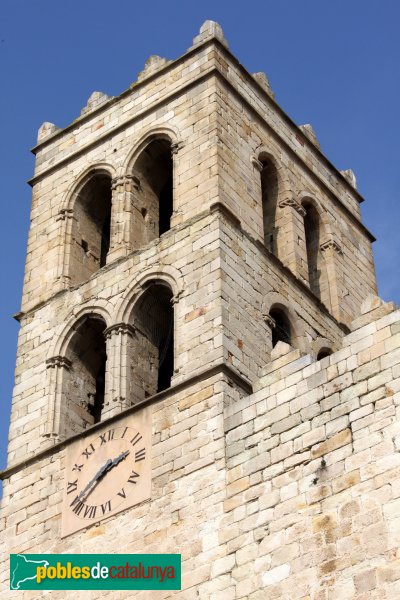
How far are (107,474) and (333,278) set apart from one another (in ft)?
21.1

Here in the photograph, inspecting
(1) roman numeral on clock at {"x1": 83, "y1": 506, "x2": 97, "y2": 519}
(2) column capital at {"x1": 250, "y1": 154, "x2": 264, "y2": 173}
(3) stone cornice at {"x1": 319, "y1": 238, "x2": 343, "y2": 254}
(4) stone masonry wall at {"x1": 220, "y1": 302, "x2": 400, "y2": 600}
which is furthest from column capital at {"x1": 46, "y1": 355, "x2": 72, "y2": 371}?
(3) stone cornice at {"x1": 319, "y1": 238, "x2": 343, "y2": 254}

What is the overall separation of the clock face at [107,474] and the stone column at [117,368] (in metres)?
0.50

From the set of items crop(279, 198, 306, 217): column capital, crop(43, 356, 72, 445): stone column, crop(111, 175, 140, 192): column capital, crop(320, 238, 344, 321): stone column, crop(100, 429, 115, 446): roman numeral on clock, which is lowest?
crop(100, 429, 115, 446): roman numeral on clock

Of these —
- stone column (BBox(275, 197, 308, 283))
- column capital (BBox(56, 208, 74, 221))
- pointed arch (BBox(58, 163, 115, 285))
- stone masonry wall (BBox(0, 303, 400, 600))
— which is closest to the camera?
stone masonry wall (BBox(0, 303, 400, 600))

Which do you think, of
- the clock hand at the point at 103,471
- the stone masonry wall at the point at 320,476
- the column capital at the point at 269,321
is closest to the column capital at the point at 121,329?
the column capital at the point at 269,321

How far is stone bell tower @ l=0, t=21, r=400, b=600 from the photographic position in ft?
51.1

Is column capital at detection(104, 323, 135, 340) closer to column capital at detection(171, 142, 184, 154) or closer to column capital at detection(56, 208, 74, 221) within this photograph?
column capital at detection(171, 142, 184, 154)

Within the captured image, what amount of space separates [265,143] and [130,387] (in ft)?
18.4

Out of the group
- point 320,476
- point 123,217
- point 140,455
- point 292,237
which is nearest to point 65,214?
point 123,217

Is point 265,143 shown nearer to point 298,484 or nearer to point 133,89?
point 133,89

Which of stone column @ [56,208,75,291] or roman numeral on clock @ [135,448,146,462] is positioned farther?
stone column @ [56,208,75,291]

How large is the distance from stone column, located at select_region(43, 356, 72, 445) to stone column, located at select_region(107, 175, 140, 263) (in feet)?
6.16

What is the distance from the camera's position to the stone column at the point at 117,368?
62.8 ft

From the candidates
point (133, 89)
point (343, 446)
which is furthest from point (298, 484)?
point (133, 89)
